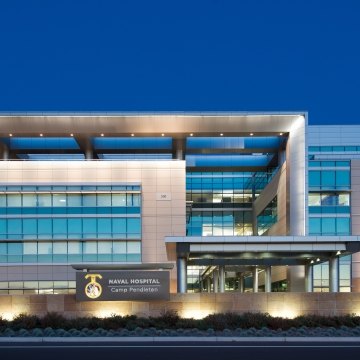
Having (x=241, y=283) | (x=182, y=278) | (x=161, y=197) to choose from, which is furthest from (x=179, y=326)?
(x=241, y=283)

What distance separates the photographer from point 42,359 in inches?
594

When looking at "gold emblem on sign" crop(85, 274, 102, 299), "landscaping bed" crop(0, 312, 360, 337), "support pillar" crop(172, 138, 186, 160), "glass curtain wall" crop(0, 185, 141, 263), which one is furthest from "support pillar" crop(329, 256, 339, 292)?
"support pillar" crop(172, 138, 186, 160)

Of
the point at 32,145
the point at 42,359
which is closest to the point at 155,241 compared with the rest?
the point at 32,145

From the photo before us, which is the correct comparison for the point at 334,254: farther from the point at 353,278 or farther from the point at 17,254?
the point at 17,254

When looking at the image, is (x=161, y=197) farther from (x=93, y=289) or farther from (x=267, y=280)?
(x=93, y=289)

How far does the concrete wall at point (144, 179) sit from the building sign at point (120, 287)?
1805cm

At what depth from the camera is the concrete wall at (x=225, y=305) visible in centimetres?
2502

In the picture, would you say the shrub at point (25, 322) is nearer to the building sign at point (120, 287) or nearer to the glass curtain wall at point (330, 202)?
the building sign at point (120, 287)

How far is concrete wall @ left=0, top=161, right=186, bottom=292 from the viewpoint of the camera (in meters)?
44.0

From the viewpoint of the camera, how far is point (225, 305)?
25125 millimetres

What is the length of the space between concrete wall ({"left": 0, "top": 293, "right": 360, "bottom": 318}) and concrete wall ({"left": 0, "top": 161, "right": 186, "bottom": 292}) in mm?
18247

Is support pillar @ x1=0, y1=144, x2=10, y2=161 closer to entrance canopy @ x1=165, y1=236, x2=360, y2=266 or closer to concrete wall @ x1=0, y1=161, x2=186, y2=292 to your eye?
concrete wall @ x1=0, y1=161, x2=186, y2=292

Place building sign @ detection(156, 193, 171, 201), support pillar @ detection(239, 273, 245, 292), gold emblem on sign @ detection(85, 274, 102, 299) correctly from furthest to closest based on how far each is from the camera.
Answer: support pillar @ detection(239, 273, 245, 292), building sign @ detection(156, 193, 171, 201), gold emblem on sign @ detection(85, 274, 102, 299)

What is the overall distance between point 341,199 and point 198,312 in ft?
95.3
